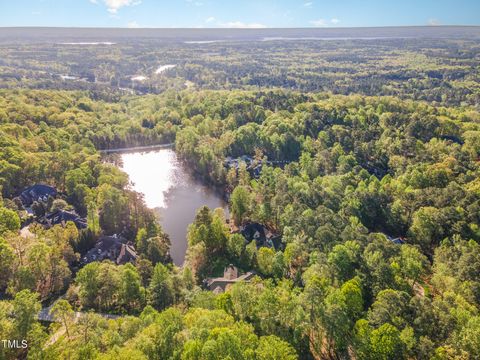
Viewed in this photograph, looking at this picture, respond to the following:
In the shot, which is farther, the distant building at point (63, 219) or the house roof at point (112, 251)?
the distant building at point (63, 219)

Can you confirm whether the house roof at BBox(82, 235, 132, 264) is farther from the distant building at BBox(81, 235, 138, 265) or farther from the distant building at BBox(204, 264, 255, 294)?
the distant building at BBox(204, 264, 255, 294)

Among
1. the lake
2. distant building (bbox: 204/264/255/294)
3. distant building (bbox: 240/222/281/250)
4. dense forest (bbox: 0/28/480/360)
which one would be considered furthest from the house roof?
distant building (bbox: 240/222/281/250)

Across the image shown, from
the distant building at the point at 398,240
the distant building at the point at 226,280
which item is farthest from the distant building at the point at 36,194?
the distant building at the point at 398,240

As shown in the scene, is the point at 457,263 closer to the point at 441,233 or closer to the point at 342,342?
the point at 441,233

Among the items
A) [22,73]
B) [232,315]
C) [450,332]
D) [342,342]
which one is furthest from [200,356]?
[22,73]

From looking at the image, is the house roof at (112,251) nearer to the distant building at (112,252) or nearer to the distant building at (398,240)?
the distant building at (112,252)

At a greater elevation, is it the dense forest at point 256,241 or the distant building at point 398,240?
the dense forest at point 256,241
